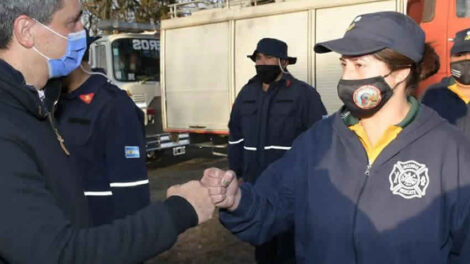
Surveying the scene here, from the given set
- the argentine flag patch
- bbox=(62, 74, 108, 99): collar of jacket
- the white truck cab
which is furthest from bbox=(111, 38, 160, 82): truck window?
the argentine flag patch

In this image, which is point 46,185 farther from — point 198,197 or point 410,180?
point 410,180

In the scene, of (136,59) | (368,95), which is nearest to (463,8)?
(368,95)

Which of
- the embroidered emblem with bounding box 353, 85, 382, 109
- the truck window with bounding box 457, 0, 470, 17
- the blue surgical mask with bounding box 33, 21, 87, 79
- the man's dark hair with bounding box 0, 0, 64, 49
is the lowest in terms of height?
the embroidered emblem with bounding box 353, 85, 382, 109

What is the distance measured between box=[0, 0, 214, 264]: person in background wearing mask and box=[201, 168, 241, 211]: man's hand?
1.3 inches

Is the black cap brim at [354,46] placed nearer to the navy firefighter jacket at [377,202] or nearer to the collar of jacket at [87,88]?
the navy firefighter jacket at [377,202]

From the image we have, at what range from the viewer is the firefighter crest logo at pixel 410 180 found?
1.89 metres

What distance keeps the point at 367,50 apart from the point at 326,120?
0.36 m

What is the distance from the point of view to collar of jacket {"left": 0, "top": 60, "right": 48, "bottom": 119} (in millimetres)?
1616

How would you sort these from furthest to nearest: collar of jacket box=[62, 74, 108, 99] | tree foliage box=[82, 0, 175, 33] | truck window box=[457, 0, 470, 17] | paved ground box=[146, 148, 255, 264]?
tree foliage box=[82, 0, 175, 33]
truck window box=[457, 0, 470, 17]
paved ground box=[146, 148, 255, 264]
collar of jacket box=[62, 74, 108, 99]

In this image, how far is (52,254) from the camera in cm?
146

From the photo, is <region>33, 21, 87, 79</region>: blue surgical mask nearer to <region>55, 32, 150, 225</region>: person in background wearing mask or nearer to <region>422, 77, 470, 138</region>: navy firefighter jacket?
<region>55, 32, 150, 225</region>: person in background wearing mask

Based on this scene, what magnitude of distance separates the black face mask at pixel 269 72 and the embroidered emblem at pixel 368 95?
273 cm

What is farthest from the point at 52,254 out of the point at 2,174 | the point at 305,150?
the point at 305,150

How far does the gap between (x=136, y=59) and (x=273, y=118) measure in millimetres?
6474
